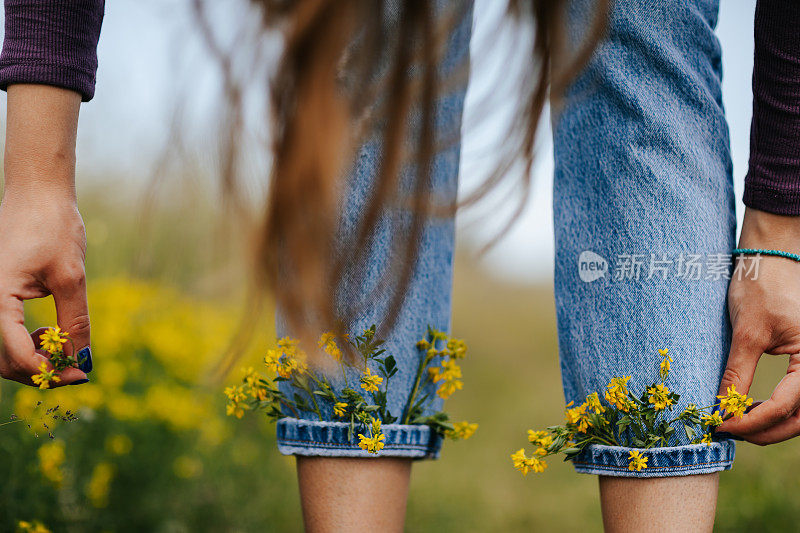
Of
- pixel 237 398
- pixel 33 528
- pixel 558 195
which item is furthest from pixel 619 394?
pixel 33 528

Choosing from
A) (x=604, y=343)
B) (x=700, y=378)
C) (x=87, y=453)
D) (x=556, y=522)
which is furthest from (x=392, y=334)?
(x=556, y=522)

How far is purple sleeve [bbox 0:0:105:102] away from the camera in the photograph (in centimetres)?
75

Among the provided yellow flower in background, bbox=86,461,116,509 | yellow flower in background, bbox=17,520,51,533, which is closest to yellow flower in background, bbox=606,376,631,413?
yellow flower in background, bbox=17,520,51,533

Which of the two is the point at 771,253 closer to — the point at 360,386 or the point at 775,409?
the point at 775,409

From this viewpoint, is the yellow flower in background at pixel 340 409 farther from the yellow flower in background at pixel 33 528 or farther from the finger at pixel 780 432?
the yellow flower in background at pixel 33 528

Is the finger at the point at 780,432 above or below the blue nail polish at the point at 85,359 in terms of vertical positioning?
below

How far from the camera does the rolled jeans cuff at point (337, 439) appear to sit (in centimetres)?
86

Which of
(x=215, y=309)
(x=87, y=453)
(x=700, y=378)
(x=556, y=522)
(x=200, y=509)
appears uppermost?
(x=215, y=309)

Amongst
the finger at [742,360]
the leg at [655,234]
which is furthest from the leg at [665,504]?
the finger at [742,360]

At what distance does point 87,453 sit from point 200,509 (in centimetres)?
37

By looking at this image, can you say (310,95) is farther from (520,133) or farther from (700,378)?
(700,378)

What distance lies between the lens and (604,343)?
0.81 metres

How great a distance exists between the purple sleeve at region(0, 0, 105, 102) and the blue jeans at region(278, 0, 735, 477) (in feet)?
1.15

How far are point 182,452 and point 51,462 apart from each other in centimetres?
51
